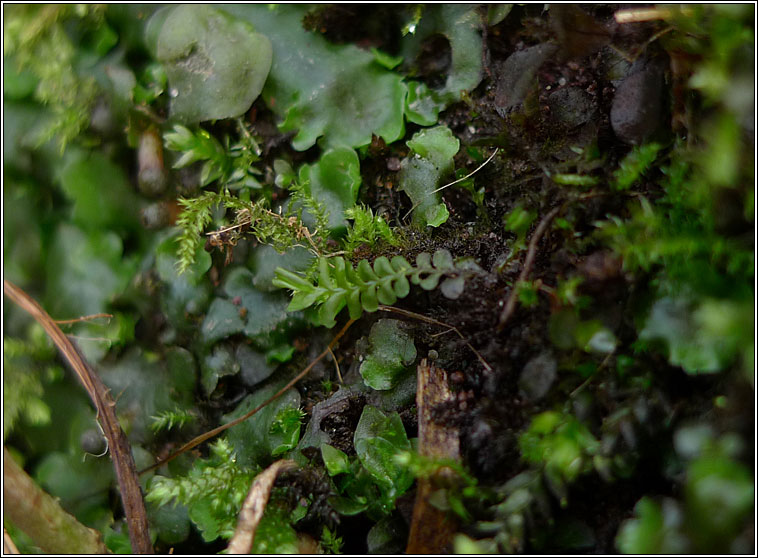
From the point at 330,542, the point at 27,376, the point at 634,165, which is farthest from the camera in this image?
the point at 27,376

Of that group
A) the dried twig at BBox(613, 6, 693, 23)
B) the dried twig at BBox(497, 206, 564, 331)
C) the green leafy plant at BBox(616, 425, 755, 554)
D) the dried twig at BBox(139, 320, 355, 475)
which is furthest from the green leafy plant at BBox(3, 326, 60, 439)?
the dried twig at BBox(613, 6, 693, 23)

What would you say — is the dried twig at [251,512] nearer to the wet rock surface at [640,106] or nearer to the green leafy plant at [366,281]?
the green leafy plant at [366,281]

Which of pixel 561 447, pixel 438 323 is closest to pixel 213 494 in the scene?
pixel 438 323

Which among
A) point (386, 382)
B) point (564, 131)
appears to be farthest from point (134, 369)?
point (564, 131)

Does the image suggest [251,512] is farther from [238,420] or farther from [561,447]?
[561,447]

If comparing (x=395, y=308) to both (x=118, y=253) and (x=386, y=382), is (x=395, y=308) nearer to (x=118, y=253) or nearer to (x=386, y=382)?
(x=386, y=382)

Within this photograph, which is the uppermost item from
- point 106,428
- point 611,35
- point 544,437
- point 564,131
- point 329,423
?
point 611,35

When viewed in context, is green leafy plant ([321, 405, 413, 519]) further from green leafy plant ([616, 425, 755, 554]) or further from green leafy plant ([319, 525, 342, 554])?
green leafy plant ([616, 425, 755, 554])
